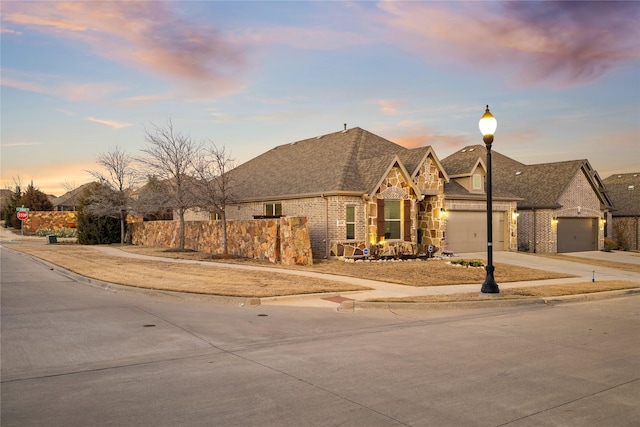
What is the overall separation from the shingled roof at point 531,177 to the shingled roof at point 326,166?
13.4 feet

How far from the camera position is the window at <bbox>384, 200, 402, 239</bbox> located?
26.4 metres

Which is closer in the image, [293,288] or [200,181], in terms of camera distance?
[293,288]

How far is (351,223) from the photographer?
25219 millimetres

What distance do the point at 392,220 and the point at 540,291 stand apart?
36.7ft

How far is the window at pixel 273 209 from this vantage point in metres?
29.4

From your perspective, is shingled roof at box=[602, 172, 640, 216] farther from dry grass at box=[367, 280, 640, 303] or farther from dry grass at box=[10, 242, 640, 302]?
dry grass at box=[367, 280, 640, 303]

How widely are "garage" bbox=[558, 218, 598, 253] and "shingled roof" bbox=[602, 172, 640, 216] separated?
6667 millimetres

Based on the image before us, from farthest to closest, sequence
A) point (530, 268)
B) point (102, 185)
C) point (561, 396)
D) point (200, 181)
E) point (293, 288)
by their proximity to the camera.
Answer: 1. point (102, 185)
2. point (200, 181)
3. point (530, 268)
4. point (293, 288)
5. point (561, 396)

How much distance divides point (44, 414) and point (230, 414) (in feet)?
6.49

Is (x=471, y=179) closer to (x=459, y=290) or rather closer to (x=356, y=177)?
(x=356, y=177)

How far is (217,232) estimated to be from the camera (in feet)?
99.1

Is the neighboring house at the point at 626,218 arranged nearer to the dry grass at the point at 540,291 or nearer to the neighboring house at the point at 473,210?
the neighboring house at the point at 473,210

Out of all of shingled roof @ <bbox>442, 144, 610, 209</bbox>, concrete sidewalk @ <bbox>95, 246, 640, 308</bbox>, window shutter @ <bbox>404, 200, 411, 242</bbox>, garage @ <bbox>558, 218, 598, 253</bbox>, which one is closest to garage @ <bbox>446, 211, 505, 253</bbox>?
concrete sidewalk @ <bbox>95, 246, 640, 308</bbox>

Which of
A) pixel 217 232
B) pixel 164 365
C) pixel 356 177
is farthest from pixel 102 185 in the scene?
pixel 164 365
